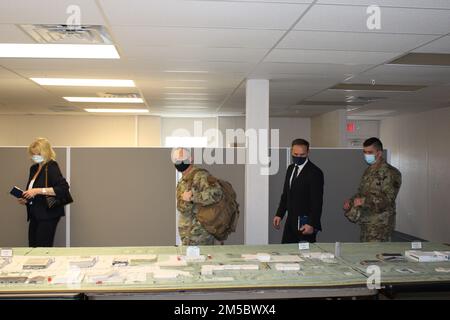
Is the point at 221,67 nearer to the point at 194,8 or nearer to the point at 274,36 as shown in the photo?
the point at 274,36

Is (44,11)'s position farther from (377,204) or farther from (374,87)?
(374,87)

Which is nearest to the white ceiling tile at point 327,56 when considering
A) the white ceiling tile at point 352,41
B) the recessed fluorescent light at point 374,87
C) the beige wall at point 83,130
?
the white ceiling tile at point 352,41

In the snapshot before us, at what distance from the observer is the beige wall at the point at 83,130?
9812 mm

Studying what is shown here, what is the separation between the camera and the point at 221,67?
448cm

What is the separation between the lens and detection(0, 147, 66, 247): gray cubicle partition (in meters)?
5.52

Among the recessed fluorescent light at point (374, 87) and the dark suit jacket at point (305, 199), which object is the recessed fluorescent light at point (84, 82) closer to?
the dark suit jacket at point (305, 199)

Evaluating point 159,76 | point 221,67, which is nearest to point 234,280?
point 221,67

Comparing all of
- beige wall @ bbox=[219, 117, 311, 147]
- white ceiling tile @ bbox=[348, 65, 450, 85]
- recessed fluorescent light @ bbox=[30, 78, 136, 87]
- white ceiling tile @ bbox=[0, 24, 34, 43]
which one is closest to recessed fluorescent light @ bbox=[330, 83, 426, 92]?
white ceiling tile @ bbox=[348, 65, 450, 85]

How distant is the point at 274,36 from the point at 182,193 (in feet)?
4.45

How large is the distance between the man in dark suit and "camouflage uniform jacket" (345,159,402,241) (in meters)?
0.38

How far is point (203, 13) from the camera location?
9.26 feet

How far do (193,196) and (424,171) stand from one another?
20.5 feet

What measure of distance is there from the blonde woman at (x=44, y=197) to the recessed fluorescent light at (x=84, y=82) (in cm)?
125

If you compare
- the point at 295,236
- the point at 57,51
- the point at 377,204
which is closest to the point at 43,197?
the point at 57,51
